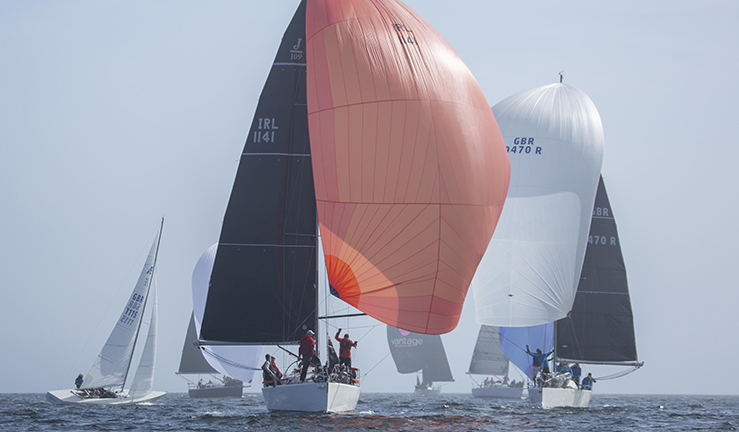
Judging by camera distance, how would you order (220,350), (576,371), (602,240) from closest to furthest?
(220,350)
(576,371)
(602,240)

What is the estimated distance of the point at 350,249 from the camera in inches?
637

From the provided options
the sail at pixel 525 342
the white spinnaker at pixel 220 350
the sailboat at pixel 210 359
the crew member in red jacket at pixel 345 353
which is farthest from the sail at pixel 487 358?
the crew member in red jacket at pixel 345 353

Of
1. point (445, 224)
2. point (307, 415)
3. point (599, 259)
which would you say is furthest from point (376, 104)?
point (599, 259)

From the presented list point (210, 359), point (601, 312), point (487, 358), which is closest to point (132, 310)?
point (210, 359)

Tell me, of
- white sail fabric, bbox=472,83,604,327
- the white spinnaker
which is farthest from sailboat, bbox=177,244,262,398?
white sail fabric, bbox=472,83,604,327

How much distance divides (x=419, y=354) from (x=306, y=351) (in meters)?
38.8

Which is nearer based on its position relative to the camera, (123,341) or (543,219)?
(543,219)

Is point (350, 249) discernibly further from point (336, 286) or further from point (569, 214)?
point (569, 214)

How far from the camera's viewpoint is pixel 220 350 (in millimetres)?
26250

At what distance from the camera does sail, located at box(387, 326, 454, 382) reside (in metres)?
53.8

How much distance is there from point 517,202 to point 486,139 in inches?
340

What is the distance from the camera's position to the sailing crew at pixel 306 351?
16797 mm

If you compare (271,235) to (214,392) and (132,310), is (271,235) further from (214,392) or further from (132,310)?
(214,392)

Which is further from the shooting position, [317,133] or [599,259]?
[599,259]
